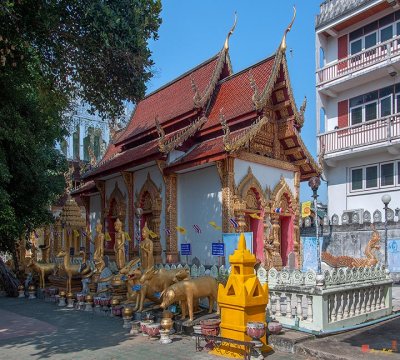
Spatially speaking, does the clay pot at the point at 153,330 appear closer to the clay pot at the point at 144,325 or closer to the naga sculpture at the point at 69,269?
the clay pot at the point at 144,325

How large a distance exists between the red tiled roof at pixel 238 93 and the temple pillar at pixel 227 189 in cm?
192

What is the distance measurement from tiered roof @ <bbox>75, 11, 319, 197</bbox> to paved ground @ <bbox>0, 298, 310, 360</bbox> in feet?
20.3

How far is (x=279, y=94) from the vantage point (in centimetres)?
1634

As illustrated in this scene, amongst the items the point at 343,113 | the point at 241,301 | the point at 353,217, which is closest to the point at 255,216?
the point at 353,217

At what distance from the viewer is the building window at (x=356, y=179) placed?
21.9 m

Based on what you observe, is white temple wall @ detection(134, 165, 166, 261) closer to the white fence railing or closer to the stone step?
the white fence railing

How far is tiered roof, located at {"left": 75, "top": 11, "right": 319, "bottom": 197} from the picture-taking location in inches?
592

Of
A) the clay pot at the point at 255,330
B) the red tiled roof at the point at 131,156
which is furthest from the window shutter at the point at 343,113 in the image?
the clay pot at the point at 255,330

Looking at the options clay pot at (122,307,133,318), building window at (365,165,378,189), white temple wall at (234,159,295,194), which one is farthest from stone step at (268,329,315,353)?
building window at (365,165,378,189)

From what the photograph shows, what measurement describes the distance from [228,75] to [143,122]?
4.32m

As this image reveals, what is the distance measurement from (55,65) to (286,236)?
999 centimetres

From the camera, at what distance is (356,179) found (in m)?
22.0

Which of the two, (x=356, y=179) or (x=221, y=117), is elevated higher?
(x=221, y=117)

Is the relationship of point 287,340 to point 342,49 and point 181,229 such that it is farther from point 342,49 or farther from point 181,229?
point 342,49
